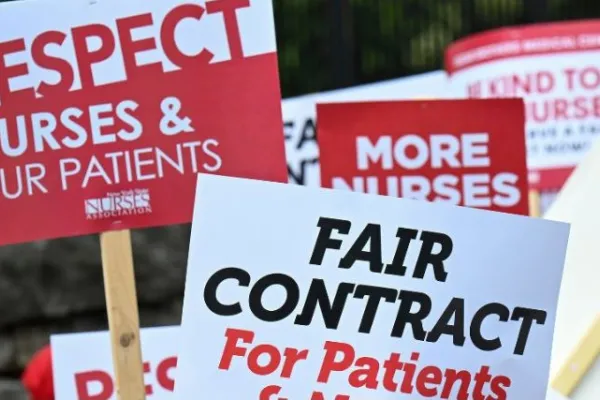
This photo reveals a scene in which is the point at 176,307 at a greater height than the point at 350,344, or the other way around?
the point at 350,344

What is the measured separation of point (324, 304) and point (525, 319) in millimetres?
371

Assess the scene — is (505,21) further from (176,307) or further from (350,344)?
(350,344)

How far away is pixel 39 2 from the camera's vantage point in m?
2.63

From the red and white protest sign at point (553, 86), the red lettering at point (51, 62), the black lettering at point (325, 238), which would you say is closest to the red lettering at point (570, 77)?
the red and white protest sign at point (553, 86)

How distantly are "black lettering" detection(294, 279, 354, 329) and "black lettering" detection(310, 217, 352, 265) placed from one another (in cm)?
4

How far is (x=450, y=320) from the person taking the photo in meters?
2.35

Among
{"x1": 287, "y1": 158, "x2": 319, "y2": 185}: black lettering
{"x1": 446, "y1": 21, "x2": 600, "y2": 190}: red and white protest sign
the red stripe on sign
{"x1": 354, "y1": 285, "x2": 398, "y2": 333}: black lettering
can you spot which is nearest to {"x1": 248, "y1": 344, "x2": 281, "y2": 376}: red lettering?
{"x1": 354, "y1": 285, "x2": 398, "y2": 333}: black lettering

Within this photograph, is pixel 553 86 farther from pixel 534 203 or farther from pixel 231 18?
pixel 231 18

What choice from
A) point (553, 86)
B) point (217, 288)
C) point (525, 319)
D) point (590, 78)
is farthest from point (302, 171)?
point (217, 288)

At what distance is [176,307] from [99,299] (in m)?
0.47

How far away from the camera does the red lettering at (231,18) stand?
2652mm

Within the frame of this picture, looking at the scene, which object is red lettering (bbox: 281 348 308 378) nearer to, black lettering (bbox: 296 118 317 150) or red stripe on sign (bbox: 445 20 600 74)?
black lettering (bbox: 296 118 317 150)

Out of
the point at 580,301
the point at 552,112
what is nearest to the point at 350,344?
the point at 580,301

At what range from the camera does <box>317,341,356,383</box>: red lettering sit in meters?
2.30
